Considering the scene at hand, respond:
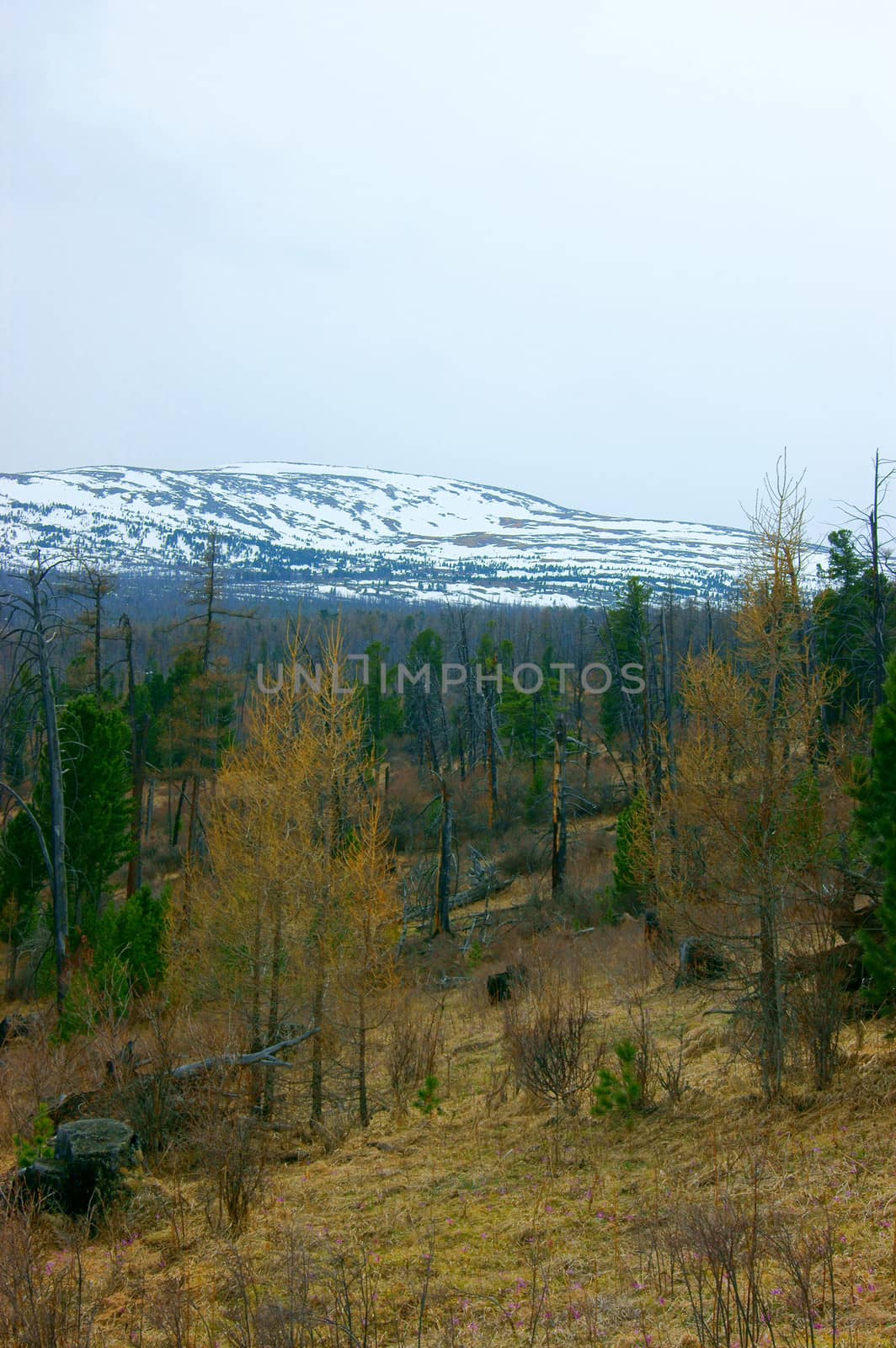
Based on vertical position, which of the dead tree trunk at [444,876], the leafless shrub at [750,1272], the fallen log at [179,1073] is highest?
the leafless shrub at [750,1272]

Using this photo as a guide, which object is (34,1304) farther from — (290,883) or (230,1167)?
(290,883)

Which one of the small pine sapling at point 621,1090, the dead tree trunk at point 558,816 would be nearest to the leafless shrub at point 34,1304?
the small pine sapling at point 621,1090

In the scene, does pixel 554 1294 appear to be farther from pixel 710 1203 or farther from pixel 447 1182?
pixel 447 1182

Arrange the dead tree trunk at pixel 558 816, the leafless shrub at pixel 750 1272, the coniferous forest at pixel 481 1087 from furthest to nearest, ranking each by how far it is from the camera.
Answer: the dead tree trunk at pixel 558 816
the coniferous forest at pixel 481 1087
the leafless shrub at pixel 750 1272

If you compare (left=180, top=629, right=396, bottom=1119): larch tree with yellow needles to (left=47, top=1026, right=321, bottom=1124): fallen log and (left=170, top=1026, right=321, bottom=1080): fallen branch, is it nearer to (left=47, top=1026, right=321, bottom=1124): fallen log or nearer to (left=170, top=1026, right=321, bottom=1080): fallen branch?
(left=170, top=1026, right=321, bottom=1080): fallen branch

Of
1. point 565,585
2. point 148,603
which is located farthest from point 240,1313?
point 565,585

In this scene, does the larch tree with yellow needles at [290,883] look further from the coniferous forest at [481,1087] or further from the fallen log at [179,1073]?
the fallen log at [179,1073]

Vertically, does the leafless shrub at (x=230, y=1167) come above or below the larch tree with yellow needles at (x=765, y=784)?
below

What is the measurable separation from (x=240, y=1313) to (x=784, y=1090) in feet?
16.6

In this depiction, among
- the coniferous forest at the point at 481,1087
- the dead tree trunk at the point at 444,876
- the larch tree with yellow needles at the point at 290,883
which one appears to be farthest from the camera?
the dead tree trunk at the point at 444,876

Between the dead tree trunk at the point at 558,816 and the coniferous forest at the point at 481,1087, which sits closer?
the coniferous forest at the point at 481,1087

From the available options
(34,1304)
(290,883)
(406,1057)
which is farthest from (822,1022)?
(290,883)

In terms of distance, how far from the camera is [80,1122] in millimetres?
8102

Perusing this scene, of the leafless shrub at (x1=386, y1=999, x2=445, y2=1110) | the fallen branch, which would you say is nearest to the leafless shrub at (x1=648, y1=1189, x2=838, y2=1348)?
the fallen branch
